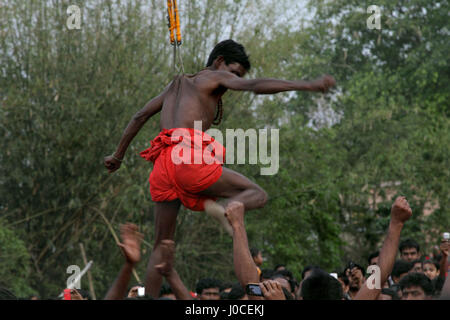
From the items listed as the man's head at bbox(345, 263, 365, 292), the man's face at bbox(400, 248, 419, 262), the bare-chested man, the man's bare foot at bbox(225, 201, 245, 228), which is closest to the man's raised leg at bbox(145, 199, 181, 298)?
the bare-chested man

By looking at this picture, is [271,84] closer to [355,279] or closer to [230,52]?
[230,52]

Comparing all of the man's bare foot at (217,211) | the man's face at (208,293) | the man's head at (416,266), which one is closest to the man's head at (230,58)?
the man's bare foot at (217,211)

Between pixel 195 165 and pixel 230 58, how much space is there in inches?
32.0

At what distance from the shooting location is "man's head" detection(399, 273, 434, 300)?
439cm

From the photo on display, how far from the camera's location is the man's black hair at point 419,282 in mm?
4402

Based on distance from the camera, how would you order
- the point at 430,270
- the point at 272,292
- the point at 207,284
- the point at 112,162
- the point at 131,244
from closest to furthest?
the point at 272,292, the point at 131,244, the point at 112,162, the point at 207,284, the point at 430,270

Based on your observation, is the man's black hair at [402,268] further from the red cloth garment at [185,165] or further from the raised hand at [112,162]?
the raised hand at [112,162]

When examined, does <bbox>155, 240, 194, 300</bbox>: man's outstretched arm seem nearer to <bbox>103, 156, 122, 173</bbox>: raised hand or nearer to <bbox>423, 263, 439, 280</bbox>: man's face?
<bbox>103, 156, 122, 173</bbox>: raised hand

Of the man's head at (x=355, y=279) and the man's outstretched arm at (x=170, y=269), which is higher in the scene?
the man's outstretched arm at (x=170, y=269)

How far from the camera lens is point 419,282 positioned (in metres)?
4.45

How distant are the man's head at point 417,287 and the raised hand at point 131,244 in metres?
1.95

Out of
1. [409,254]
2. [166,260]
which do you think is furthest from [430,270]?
[166,260]

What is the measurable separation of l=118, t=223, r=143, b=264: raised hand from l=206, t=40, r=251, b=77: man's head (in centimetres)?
198

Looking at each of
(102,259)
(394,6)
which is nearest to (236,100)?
(102,259)
